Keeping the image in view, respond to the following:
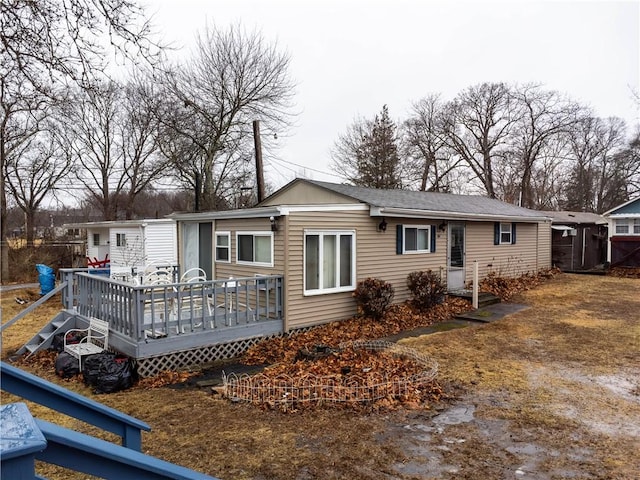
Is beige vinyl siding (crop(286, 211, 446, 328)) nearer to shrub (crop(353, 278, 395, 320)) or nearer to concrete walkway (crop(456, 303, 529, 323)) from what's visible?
shrub (crop(353, 278, 395, 320))

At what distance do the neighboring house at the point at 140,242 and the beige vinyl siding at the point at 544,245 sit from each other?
1482cm

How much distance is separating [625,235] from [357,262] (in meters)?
16.3

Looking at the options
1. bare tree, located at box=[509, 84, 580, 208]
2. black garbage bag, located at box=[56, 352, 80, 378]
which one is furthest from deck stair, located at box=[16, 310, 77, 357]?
bare tree, located at box=[509, 84, 580, 208]

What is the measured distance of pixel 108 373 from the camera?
6457mm

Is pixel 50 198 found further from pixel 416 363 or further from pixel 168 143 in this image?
pixel 416 363

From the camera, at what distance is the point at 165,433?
475cm

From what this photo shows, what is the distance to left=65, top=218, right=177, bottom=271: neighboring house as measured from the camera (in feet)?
55.6

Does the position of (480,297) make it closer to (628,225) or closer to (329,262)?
Answer: (329,262)

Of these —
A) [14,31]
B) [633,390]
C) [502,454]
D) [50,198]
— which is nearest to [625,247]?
[633,390]

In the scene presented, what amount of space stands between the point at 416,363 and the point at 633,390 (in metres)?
2.93

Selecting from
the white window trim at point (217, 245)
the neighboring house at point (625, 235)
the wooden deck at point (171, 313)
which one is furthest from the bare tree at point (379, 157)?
the wooden deck at point (171, 313)

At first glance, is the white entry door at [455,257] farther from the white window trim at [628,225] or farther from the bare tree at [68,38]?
the white window trim at [628,225]

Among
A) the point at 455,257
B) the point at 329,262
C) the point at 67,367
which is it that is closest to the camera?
the point at 67,367

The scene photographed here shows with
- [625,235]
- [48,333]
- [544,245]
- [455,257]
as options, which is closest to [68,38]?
[48,333]
